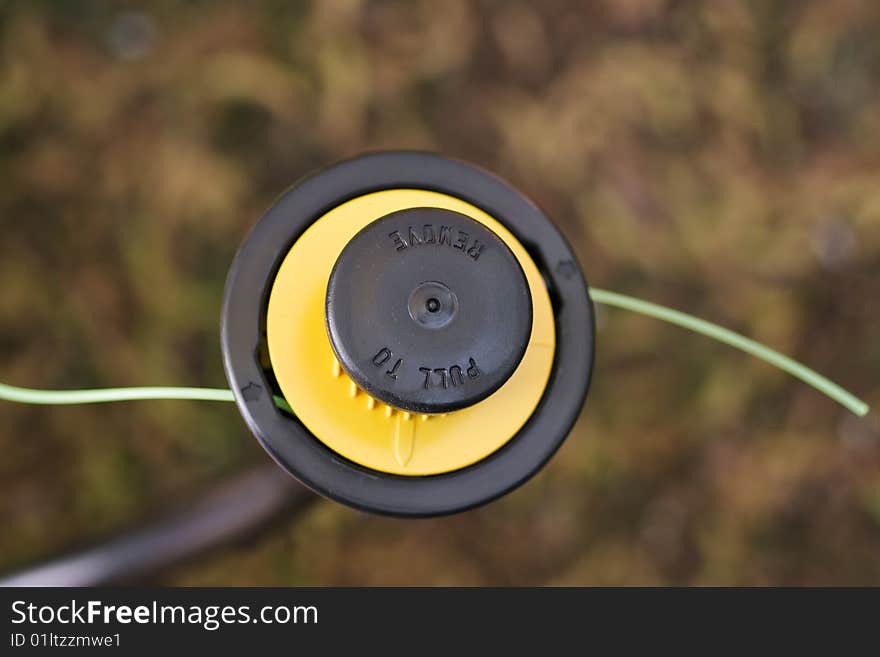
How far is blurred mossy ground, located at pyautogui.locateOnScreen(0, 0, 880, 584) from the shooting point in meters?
0.99

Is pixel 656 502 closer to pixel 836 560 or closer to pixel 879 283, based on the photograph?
pixel 836 560

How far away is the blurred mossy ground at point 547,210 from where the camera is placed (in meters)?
0.99

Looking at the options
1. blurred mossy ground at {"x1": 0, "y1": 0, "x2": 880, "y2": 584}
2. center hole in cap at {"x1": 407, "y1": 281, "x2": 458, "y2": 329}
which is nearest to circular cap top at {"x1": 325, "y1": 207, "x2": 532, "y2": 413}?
center hole in cap at {"x1": 407, "y1": 281, "x2": 458, "y2": 329}

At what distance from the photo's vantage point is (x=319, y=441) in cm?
47

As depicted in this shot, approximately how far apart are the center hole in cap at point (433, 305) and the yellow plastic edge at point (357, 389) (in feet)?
0.23

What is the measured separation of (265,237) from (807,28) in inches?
34.4

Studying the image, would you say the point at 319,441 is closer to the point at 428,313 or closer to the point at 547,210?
the point at 428,313

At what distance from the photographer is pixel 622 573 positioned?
3.30ft

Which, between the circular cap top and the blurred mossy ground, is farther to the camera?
the blurred mossy ground

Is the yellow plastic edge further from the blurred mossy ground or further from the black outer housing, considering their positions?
the blurred mossy ground

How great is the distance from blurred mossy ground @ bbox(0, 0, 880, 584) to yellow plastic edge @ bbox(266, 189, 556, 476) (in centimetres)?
53

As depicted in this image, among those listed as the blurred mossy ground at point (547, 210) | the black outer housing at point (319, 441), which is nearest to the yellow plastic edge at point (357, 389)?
the black outer housing at point (319, 441)

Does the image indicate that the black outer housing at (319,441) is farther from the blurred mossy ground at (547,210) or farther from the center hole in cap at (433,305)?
the blurred mossy ground at (547,210)

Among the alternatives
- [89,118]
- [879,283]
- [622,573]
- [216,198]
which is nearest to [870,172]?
[879,283]
